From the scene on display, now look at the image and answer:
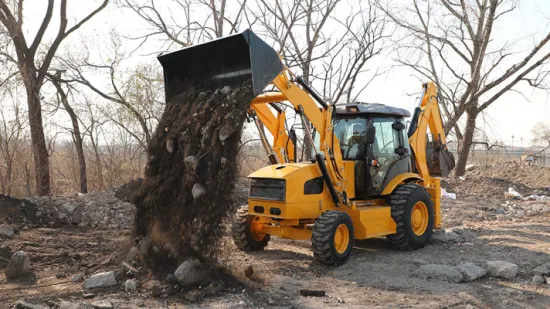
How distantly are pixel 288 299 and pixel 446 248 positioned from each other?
3835mm

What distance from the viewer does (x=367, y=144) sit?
7750mm

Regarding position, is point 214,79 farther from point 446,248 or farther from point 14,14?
point 14,14

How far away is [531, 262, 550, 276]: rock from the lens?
665cm

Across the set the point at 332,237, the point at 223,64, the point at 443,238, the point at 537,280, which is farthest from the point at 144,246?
the point at 443,238

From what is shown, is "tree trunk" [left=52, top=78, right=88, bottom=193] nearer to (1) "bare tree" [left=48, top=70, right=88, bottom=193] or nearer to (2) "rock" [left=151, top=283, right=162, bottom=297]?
(1) "bare tree" [left=48, top=70, right=88, bottom=193]

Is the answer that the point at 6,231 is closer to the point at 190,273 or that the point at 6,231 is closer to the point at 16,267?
the point at 16,267

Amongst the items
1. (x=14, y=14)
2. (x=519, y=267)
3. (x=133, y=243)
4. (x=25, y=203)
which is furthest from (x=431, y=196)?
(x=14, y=14)

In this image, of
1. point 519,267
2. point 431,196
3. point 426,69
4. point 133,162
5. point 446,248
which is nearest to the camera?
point 519,267

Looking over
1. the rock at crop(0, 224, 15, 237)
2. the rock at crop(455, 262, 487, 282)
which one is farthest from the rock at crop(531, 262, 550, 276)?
the rock at crop(0, 224, 15, 237)

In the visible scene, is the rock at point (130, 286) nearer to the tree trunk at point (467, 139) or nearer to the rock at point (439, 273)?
the rock at point (439, 273)

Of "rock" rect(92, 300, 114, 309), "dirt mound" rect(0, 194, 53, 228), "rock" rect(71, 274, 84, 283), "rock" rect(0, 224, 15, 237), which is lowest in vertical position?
"rock" rect(92, 300, 114, 309)

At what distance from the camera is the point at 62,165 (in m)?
17.5

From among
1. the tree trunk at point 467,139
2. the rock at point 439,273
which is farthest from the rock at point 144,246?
the tree trunk at point 467,139

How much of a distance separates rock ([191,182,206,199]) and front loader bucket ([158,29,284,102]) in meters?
1.32
